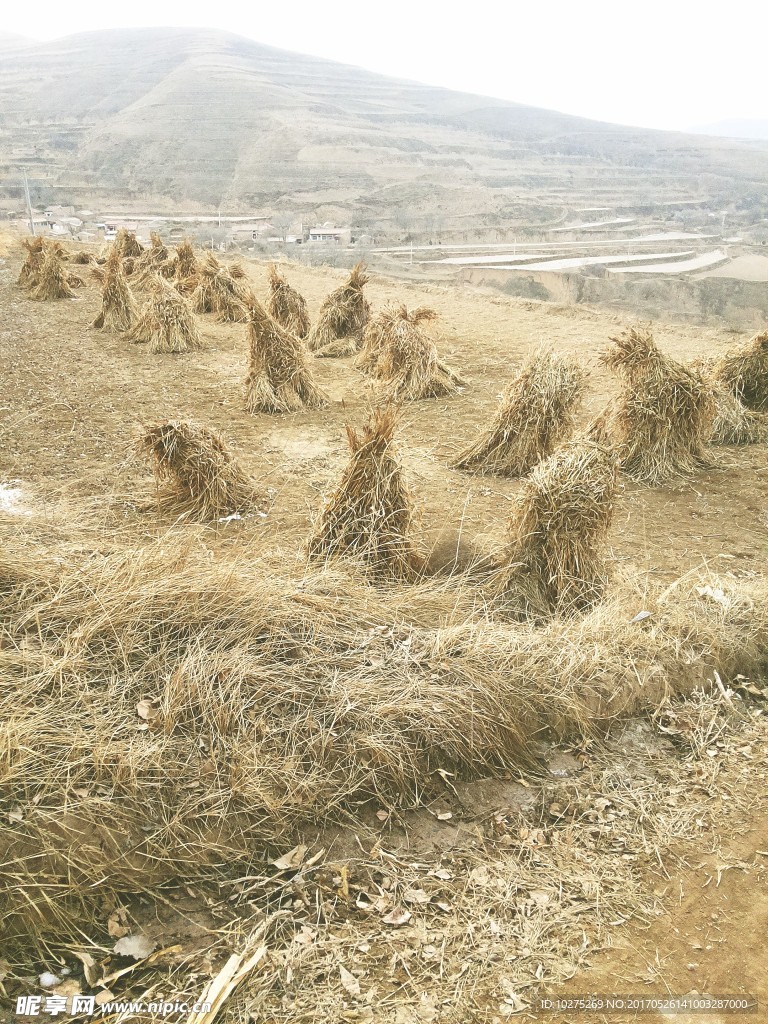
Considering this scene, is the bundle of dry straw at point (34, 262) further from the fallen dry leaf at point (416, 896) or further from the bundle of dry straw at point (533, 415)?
the fallen dry leaf at point (416, 896)

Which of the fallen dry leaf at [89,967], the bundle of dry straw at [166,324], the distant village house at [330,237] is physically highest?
the distant village house at [330,237]

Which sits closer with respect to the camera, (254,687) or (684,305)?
(254,687)

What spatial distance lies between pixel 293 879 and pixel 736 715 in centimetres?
201

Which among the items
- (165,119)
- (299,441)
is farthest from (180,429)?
(165,119)

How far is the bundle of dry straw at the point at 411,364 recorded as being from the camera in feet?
24.0

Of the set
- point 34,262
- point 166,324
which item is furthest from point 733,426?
point 34,262

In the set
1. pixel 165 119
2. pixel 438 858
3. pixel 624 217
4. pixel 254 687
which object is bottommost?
pixel 438 858

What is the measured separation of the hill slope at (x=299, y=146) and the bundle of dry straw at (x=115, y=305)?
32.2 m

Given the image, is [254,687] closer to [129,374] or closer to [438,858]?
[438,858]

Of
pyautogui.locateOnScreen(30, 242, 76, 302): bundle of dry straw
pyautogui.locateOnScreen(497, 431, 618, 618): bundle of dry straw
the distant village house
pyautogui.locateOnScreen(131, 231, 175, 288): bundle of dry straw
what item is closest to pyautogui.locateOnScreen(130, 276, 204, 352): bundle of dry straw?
pyautogui.locateOnScreen(131, 231, 175, 288): bundle of dry straw

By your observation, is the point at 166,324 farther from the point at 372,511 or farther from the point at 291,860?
the point at 291,860

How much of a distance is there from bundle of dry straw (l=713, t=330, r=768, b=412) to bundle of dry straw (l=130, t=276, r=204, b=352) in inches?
240

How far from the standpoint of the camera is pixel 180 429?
464 centimetres

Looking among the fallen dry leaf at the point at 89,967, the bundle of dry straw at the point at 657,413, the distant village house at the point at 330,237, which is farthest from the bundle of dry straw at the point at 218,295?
the distant village house at the point at 330,237
